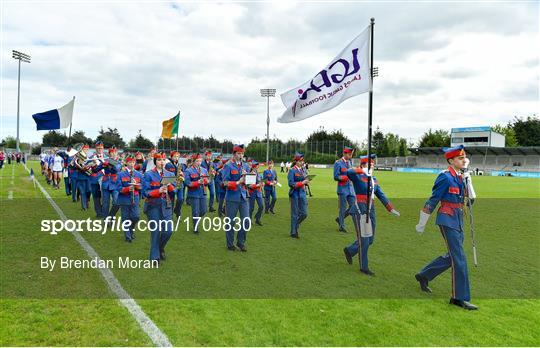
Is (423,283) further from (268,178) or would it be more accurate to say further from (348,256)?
(268,178)

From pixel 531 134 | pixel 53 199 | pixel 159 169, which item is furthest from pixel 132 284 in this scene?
pixel 531 134

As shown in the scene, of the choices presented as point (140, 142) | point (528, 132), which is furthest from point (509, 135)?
point (140, 142)

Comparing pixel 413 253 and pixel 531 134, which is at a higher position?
pixel 531 134

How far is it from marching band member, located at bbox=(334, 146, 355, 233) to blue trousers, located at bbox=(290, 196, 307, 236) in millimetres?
1029

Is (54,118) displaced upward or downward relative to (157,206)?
upward

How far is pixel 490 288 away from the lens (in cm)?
608

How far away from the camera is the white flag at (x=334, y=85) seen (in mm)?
6734

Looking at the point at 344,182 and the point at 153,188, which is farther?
the point at 344,182

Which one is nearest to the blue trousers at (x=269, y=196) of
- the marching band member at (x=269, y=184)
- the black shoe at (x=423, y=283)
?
the marching band member at (x=269, y=184)

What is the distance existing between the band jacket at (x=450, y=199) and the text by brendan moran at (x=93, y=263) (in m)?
4.61

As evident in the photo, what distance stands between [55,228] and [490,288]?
31.4 ft

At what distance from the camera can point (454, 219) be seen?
5379 mm

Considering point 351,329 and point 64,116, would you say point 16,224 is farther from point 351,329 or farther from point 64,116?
point 351,329

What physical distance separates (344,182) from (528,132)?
9496 centimetres
